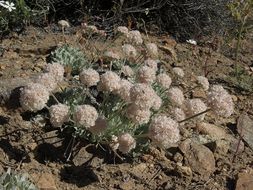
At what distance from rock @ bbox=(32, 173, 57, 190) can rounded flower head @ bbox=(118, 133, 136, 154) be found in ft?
1.66

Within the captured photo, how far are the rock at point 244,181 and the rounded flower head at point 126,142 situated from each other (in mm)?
957

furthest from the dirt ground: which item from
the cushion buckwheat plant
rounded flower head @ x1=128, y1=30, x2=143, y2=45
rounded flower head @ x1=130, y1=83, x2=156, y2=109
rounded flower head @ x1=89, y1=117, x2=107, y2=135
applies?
rounded flower head @ x1=128, y1=30, x2=143, y2=45

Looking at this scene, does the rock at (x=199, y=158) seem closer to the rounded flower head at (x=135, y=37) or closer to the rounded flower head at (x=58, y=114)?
the rounded flower head at (x=135, y=37)

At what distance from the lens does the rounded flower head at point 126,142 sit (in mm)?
3725

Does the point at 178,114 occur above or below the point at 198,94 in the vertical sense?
above

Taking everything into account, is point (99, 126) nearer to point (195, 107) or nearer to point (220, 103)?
point (195, 107)

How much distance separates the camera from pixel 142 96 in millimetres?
3494

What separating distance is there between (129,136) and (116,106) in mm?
422

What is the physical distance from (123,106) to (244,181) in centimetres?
108

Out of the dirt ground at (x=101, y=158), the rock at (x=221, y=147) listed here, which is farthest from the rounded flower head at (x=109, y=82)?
the rock at (x=221, y=147)

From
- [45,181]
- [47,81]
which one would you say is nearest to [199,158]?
[45,181]

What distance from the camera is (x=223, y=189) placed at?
419 centimetres

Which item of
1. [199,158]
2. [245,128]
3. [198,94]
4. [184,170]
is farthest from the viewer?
[198,94]

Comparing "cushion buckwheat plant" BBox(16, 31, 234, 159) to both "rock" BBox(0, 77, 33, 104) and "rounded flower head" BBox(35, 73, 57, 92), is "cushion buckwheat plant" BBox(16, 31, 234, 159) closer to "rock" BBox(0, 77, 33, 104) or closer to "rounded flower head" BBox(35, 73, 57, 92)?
"rounded flower head" BBox(35, 73, 57, 92)
